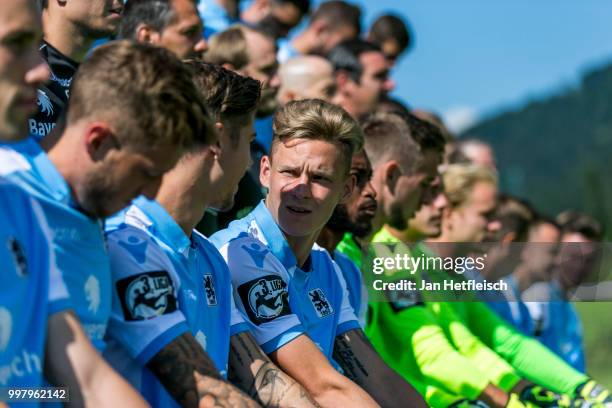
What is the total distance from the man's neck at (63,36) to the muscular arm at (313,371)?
1633mm

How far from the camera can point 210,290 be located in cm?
401

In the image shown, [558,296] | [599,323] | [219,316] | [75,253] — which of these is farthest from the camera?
[599,323]

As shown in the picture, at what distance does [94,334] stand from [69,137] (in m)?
0.54

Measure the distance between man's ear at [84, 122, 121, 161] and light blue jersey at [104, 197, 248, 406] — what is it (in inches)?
17.3

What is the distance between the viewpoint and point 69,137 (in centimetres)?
314

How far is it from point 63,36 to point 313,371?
180 cm

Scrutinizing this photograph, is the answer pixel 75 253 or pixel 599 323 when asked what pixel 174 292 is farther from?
pixel 599 323

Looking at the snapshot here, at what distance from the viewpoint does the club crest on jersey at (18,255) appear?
2.83 metres

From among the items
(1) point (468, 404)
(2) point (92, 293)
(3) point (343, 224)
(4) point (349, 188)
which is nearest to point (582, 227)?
(1) point (468, 404)

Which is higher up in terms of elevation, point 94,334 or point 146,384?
point 94,334

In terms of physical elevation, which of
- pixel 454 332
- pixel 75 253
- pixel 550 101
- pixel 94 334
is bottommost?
pixel 550 101

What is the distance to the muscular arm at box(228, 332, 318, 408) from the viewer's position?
404 cm

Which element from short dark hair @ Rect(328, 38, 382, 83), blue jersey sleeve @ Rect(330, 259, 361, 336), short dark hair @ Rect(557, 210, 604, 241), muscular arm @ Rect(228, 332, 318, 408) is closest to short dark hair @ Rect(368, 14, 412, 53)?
short dark hair @ Rect(328, 38, 382, 83)

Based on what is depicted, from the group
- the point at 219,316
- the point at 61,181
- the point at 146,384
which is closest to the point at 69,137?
the point at 61,181
